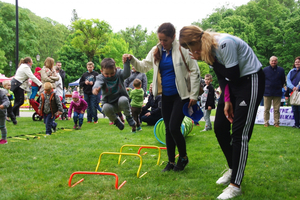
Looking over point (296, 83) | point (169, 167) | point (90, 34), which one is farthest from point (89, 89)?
point (90, 34)

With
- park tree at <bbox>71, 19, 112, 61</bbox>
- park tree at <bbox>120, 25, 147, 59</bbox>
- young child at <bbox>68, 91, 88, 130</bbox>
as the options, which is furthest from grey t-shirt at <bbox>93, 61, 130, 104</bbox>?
park tree at <bbox>120, 25, 147, 59</bbox>

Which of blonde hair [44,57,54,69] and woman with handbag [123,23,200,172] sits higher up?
blonde hair [44,57,54,69]

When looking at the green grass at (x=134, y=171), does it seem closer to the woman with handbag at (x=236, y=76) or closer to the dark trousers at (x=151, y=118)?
the woman with handbag at (x=236, y=76)

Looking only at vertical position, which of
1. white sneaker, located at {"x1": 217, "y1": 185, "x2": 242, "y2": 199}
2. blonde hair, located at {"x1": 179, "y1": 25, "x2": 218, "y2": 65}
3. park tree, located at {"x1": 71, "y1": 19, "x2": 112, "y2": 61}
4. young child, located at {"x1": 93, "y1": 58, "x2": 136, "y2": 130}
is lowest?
white sneaker, located at {"x1": 217, "y1": 185, "x2": 242, "y2": 199}

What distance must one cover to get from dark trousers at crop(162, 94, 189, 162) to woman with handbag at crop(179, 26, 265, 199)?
85 cm

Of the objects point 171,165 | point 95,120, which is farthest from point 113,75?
point 95,120

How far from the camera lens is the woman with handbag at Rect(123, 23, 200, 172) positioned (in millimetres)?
3953

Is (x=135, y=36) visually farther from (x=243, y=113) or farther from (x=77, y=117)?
(x=243, y=113)

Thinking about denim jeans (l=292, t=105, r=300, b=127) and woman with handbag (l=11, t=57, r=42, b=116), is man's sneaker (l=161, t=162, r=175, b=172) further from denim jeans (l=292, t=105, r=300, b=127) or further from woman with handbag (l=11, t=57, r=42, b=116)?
woman with handbag (l=11, t=57, r=42, b=116)

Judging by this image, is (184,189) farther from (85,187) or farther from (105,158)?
(105,158)

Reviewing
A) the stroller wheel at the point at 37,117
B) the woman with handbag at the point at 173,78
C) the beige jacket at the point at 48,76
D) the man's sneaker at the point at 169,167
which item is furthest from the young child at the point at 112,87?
the stroller wheel at the point at 37,117

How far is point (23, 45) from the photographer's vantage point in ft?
143

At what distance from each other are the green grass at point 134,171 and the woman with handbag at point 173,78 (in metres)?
0.65

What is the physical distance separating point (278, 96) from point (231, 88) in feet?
23.3
